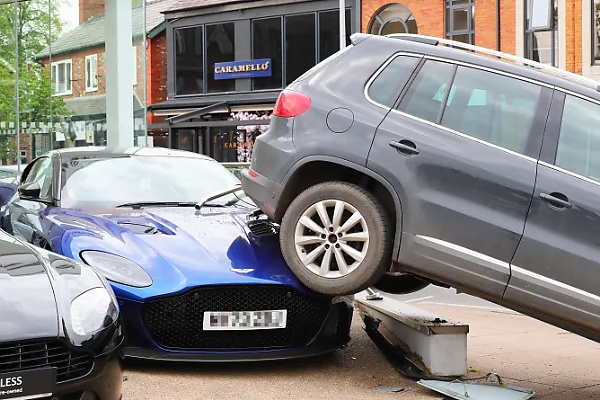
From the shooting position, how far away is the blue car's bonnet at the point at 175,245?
589 centimetres

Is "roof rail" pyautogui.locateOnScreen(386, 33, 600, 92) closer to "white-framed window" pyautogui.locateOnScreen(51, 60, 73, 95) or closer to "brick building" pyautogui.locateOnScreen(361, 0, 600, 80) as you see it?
"white-framed window" pyautogui.locateOnScreen(51, 60, 73, 95)

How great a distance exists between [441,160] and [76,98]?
50.3 feet

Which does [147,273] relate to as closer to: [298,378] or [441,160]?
[298,378]

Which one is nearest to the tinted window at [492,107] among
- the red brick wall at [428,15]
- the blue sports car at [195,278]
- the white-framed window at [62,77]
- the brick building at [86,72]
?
the blue sports car at [195,278]

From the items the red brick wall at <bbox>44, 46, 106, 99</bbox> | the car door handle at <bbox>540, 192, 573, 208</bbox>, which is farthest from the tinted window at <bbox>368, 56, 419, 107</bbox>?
the red brick wall at <bbox>44, 46, 106, 99</bbox>

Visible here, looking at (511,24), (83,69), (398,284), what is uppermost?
(511,24)

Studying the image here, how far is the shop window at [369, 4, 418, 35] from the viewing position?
33.5 metres

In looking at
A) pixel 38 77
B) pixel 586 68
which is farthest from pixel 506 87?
pixel 586 68

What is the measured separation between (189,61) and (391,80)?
34892 mm

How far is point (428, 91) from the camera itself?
5.91 meters

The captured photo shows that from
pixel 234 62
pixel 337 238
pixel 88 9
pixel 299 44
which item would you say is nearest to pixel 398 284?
pixel 337 238

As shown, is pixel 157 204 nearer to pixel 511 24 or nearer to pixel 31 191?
pixel 31 191

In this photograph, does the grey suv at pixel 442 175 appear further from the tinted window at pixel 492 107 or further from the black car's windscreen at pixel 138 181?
the black car's windscreen at pixel 138 181

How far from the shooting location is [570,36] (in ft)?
95.1
